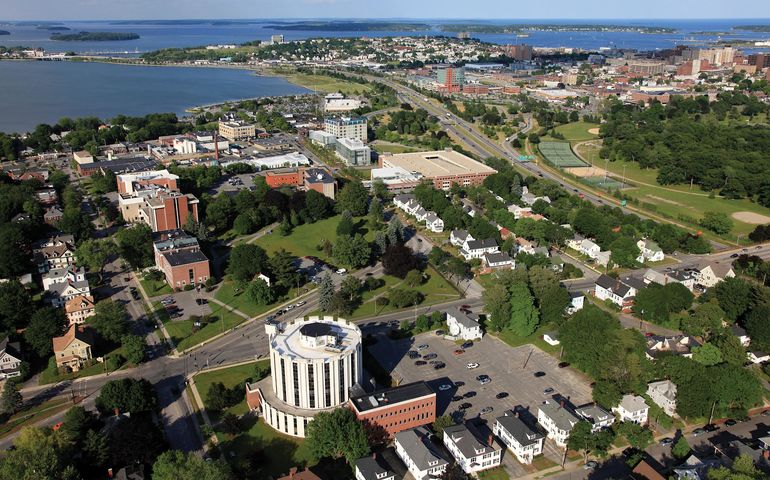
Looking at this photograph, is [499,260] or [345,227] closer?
[499,260]

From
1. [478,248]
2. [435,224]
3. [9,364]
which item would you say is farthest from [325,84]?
[9,364]

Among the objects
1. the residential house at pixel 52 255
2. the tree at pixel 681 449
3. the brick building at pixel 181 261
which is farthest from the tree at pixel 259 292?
the tree at pixel 681 449

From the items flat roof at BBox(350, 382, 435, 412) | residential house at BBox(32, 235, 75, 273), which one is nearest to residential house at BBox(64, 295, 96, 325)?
residential house at BBox(32, 235, 75, 273)

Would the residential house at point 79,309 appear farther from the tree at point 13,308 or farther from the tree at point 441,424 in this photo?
the tree at point 441,424

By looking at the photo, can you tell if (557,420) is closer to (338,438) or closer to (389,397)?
(389,397)

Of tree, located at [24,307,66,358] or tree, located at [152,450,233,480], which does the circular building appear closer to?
tree, located at [152,450,233,480]

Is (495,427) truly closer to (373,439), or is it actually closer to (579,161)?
(373,439)

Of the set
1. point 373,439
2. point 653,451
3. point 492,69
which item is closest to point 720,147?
point 653,451
